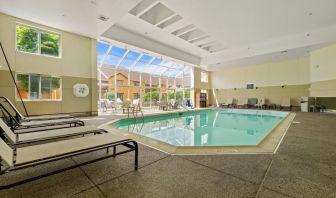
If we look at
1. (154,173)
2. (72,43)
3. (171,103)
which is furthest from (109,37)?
(154,173)

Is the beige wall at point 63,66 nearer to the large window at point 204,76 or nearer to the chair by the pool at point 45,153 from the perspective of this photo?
the chair by the pool at point 45,153

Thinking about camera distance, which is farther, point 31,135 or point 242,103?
point 242,103

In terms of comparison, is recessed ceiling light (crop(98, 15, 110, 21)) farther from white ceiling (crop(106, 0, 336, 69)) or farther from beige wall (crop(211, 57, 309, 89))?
beige wall (crop(211, 57, 309, 89))

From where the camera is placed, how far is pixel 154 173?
1.86 m

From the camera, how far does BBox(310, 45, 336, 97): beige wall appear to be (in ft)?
28.3

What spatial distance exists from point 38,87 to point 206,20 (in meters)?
7.68

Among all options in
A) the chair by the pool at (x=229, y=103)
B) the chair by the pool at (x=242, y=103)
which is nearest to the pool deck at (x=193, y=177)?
the chair by the pool at (x=242, y=103)

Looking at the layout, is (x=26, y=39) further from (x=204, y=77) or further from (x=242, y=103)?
(x=242, y=103)

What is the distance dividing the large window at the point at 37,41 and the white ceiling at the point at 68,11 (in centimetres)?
50

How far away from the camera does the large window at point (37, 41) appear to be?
592 cm

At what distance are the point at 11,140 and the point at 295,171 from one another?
365 cm

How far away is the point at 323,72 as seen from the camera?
360 inches

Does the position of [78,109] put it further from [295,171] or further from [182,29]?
[295,171]

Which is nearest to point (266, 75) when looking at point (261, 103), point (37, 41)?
point (261, 103)
